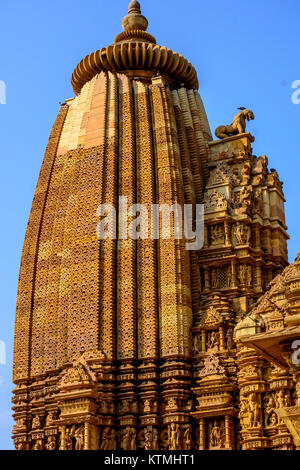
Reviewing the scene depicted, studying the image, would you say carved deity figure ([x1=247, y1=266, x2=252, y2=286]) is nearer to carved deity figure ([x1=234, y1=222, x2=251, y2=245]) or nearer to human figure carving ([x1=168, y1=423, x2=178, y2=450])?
carved deity figure ([x1=234, y1=222, x2=251, y2=245])

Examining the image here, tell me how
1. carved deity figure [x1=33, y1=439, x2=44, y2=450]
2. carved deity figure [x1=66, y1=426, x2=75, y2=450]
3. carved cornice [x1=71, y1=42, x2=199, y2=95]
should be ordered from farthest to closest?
carved cornice [x1=71, y1=42, x2=199, y2=95], carved deity figure [x1=33, y1=439, x2=44, y2=450], carved deity figure [x1=66, y1=426, x2=75, y2=450]

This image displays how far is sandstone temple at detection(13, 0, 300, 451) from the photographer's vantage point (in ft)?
72.3

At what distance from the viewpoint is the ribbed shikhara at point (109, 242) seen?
76.8 feet

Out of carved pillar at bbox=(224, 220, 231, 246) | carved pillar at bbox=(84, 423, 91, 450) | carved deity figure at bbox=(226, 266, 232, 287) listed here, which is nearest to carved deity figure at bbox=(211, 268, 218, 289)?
carved deity figure at bbox=(226, 266, 232, 287)

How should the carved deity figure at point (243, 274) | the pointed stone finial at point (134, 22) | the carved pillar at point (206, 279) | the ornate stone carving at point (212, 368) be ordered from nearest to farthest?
the ornate stone carving at point (212, 368)
the carved pillar at point (206, 279)
the carved deity figure at point (243, 274)
the pointed stone finial at point (134, 22)

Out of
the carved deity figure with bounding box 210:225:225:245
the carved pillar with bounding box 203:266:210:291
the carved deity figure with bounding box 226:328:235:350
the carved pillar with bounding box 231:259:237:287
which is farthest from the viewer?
the carved deity figure with bounding box 210:225:225:245

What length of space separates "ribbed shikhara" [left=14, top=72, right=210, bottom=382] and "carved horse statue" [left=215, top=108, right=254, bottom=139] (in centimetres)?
68

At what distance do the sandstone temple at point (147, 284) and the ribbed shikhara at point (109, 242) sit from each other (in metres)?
0.04

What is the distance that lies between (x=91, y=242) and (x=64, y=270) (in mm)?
1144

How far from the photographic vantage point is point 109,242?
965 inches

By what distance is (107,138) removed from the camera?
26469 millimetres

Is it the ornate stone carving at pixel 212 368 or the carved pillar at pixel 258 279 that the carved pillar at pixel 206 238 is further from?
the ornate stone carving at pixel 212 368

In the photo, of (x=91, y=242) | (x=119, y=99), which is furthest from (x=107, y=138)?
(x=91, y=242)

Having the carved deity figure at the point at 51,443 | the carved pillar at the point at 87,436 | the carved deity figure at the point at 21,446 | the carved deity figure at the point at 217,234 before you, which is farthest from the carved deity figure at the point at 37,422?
the carved deity figure at the point at 217,234
